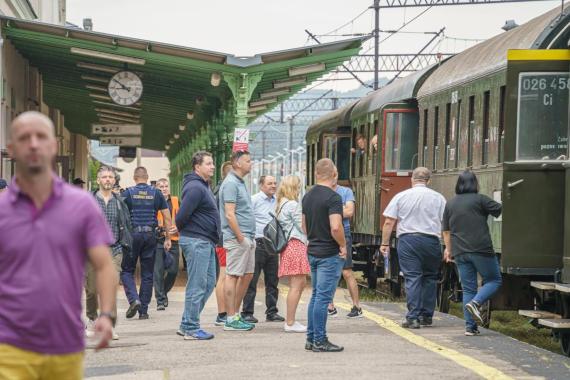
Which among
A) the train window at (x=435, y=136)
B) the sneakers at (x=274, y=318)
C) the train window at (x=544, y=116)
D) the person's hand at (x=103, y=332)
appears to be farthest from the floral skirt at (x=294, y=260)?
the person's hand at (x=103, y=332)

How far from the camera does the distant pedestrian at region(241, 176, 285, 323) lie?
14.7 metres

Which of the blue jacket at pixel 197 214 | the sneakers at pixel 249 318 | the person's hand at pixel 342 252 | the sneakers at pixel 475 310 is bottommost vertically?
the sneakers at pixel 249 318

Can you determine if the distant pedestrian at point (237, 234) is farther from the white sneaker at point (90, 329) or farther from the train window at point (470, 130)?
the train window at point (470, 130)

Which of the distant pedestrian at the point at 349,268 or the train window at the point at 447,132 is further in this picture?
the train window at the point at 447,132

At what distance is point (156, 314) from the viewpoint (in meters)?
15.9

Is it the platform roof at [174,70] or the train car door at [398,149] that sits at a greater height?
the platform roof at [174,70]

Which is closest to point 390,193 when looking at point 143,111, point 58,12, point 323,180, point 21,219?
point 323,180

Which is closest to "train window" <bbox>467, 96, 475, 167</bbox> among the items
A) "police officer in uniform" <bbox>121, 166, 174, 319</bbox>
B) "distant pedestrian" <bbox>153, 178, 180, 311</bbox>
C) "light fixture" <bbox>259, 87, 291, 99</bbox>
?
"police officer in uniform" <bbox>121, 166, 174, 319</bbox>

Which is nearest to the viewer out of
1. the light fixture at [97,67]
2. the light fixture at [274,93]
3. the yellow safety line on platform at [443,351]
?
the yellow safety line on platform at [443,351]

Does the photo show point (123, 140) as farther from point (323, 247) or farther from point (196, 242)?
point (323, 247)

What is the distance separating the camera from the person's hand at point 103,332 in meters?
5.48

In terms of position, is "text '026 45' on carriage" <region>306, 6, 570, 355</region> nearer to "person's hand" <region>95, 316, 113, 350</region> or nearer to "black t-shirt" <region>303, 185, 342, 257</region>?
"black t-shirt" <region>303, 185, 342, 257</region>

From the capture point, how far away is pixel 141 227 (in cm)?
1491

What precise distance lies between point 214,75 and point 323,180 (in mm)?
13343
